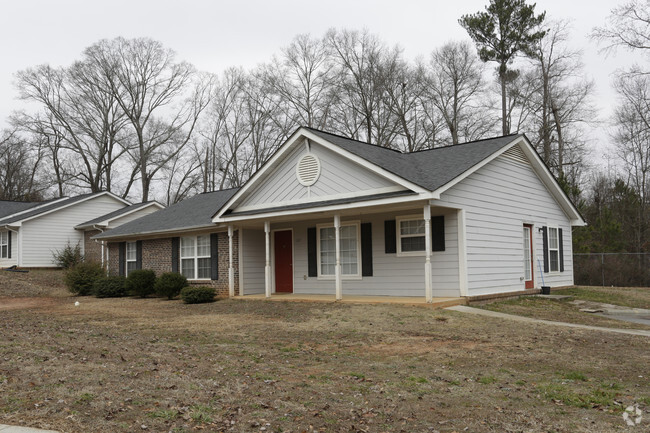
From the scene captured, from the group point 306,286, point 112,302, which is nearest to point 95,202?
point 112,302

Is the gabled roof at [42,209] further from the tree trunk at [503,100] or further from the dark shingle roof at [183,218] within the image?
the tree trunk at [503,100]

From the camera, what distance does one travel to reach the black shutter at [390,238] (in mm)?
15656

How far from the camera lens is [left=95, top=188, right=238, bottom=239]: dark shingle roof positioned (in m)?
20.4

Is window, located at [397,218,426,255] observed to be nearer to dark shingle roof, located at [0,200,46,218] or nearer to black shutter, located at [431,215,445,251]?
black shutter, located at [431,215,445,251]

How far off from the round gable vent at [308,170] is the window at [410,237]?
2715 mm

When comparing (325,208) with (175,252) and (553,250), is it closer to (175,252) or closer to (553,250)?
(175,252)

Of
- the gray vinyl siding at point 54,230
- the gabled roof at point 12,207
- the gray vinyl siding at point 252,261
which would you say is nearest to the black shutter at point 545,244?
the gray vinyl siding at point 252,261

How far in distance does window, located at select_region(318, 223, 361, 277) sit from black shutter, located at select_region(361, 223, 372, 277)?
21 cm

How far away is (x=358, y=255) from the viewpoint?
16.6m

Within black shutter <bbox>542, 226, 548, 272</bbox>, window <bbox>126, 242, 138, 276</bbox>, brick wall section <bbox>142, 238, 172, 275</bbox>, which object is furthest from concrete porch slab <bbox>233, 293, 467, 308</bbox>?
window <bbox>126, 242, 138, 276</bbox>

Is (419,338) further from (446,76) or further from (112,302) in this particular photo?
(446,76)

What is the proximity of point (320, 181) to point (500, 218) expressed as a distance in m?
5.24

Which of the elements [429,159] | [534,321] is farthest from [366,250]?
[534,321]

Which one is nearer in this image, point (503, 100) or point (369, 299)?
point (369, 299)
